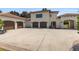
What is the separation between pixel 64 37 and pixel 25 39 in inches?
28.4

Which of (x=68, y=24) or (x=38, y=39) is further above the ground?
(x=68, y=24)

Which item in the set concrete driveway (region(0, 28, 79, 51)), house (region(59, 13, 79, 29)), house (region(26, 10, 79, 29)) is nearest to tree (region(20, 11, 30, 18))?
house (region(26, 10, 79, 29))

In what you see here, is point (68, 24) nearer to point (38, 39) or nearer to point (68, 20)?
point (68, 20)

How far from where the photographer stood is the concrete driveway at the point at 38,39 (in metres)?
4.53

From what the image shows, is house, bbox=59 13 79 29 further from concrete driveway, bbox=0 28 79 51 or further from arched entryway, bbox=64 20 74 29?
concrete driveway, bbox=0 28 79 51

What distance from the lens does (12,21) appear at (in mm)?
4727

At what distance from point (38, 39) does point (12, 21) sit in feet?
2.00

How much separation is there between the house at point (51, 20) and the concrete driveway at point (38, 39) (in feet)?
0.32

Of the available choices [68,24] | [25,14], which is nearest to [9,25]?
[25,14]

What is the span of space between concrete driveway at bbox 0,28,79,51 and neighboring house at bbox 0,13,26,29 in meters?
0.10

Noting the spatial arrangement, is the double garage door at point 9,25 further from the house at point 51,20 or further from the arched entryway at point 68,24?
the arched entryway at point 68,24
